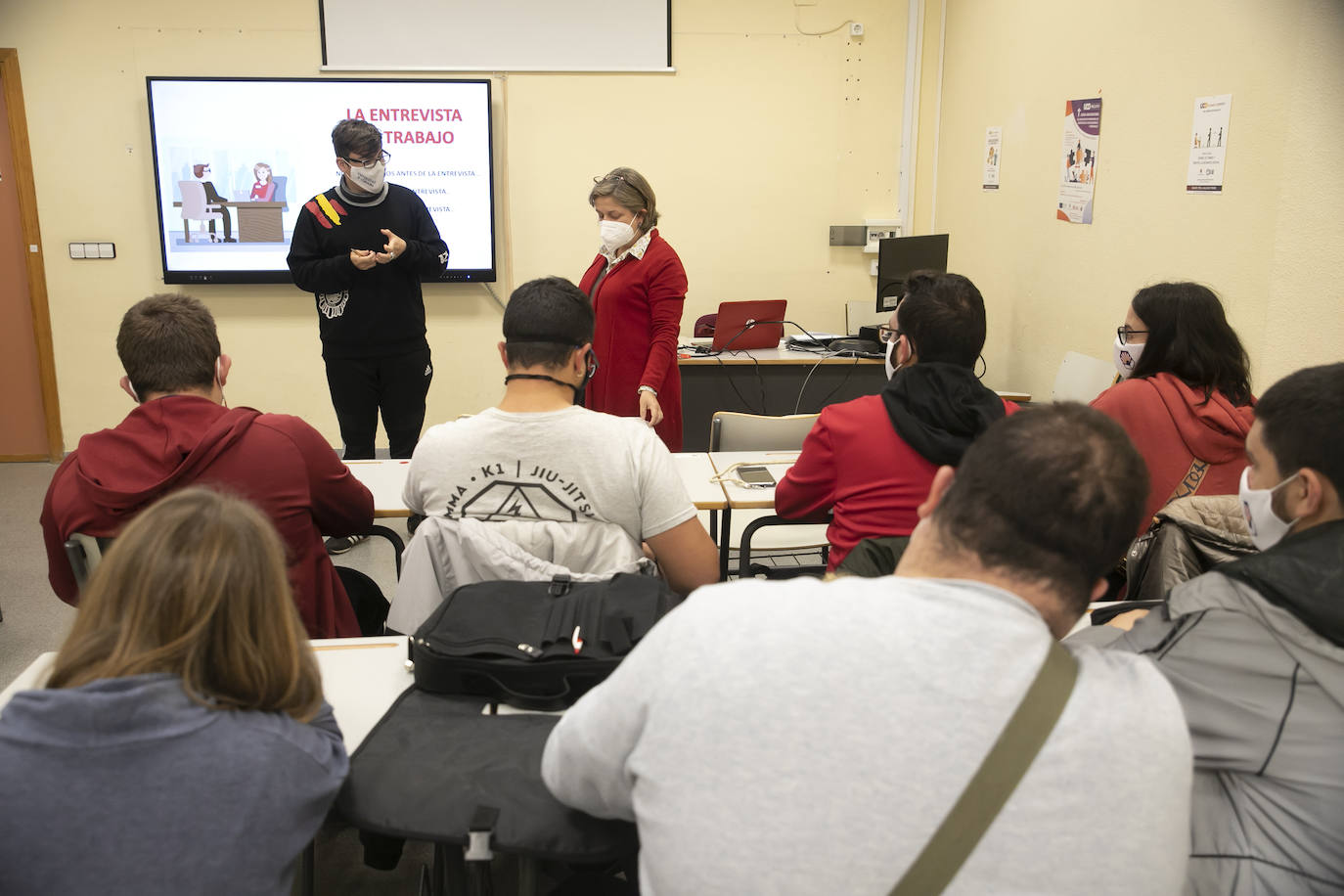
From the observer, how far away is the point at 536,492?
5.89 ft

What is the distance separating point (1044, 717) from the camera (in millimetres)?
835

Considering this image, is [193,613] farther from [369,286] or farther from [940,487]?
[369,286]

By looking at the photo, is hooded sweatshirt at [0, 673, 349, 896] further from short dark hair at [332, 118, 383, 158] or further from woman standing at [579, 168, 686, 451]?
short dark hair at [332, 118, 383, 158]

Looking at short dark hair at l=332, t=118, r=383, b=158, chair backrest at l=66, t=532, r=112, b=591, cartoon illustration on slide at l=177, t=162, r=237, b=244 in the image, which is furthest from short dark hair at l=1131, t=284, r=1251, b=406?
cartoon illustration on slide at l=177, t=162, r=237, b=244

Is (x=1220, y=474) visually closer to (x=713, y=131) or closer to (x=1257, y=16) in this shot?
(x=1257, y=16)

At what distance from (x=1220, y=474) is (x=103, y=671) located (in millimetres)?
2258

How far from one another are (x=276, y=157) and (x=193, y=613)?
4.83 m

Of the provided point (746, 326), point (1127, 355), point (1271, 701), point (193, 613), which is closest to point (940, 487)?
point (1271, 701)

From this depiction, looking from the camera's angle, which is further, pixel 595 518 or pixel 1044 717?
pixel 595 518

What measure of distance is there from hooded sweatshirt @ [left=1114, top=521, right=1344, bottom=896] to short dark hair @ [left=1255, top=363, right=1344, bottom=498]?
0.33 ft

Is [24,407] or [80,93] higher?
[80,93]

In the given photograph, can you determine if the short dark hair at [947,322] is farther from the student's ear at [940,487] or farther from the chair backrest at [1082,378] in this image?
the chair backrest at [1082,378]

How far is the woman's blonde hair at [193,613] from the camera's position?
1022mm

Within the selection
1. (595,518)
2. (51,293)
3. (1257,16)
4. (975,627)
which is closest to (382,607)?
(595,518)
